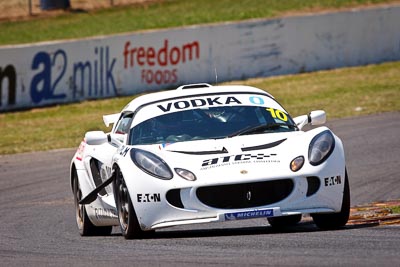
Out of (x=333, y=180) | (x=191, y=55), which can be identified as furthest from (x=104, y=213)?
(x=191, y=55)

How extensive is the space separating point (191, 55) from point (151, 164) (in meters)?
17.8

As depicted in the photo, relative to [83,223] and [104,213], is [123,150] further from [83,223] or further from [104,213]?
[83,223]

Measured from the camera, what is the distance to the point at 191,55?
26516 mm

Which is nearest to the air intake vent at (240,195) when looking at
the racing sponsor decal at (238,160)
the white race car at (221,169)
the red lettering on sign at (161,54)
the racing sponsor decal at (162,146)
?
the white race car at (221,169)

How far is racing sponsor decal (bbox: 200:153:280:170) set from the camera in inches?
342

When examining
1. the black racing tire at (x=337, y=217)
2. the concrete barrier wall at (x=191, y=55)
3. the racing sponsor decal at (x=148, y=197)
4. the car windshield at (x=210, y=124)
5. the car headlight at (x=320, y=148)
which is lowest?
the concrete barrier wall at (x=191, y=55)

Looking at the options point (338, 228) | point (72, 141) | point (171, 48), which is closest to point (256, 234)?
point (338, 228)

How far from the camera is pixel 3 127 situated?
23.7m

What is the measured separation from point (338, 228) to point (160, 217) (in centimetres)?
144

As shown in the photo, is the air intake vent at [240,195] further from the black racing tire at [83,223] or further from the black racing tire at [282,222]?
the black racing tire at [83,223]

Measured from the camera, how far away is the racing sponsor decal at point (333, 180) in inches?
343

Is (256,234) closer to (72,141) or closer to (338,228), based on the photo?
(338,228)

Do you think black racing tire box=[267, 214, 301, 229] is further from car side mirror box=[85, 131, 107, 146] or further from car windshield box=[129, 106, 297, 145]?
car side mirror box=[85, 131, 107, 146]

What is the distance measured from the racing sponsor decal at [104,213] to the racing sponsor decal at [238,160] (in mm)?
1435
